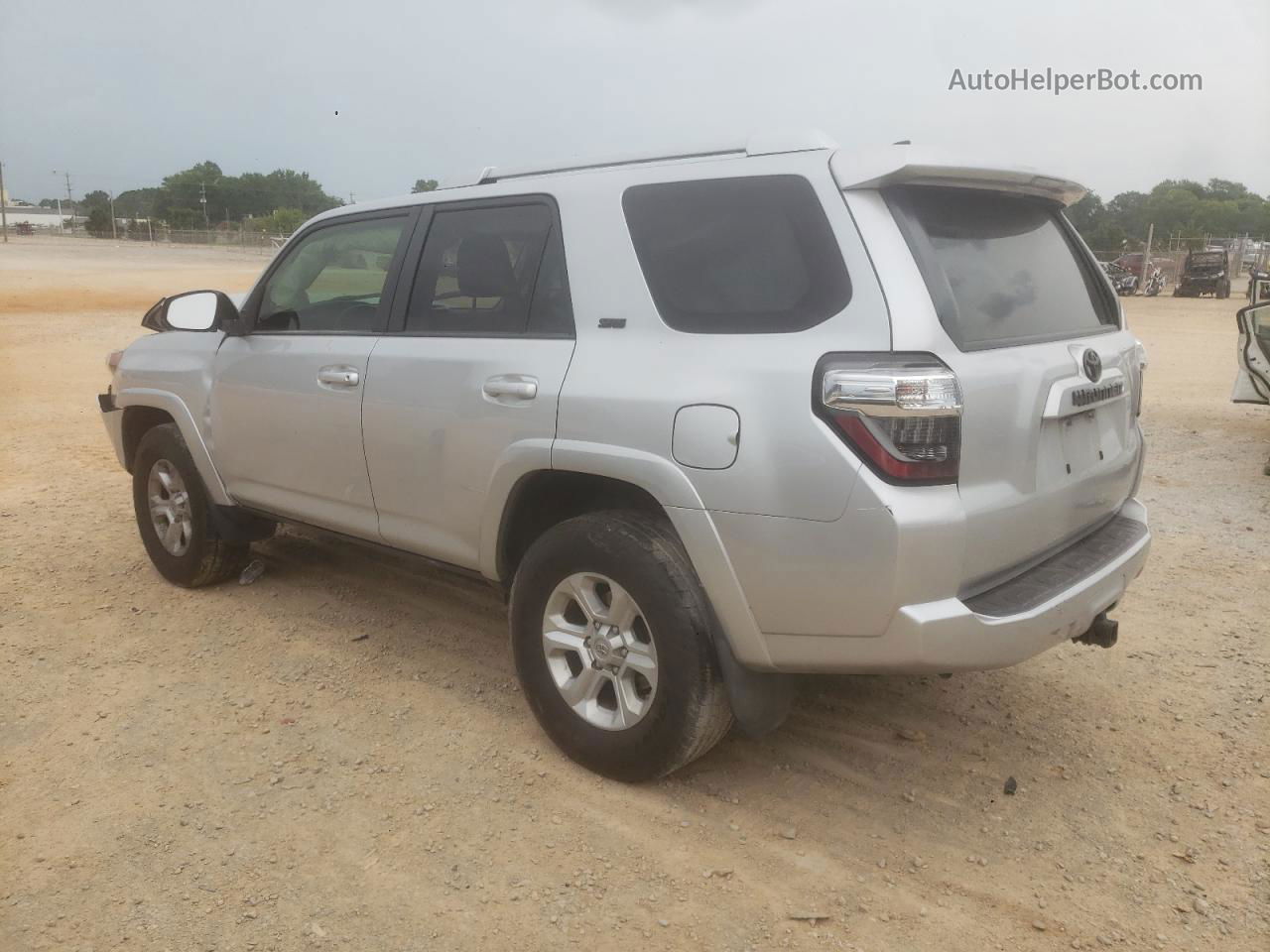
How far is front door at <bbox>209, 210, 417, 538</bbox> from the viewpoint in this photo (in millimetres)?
3986

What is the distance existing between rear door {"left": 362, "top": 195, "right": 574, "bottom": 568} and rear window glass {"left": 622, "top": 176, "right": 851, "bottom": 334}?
37 centimetres

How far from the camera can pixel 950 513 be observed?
259 centimetres

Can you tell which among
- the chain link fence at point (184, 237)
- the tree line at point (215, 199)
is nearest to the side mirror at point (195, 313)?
the chain link fence at point (184, 237)

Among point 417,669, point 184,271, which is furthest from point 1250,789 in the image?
point 184,271

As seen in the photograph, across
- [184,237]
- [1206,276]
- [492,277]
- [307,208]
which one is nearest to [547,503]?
[492,277]

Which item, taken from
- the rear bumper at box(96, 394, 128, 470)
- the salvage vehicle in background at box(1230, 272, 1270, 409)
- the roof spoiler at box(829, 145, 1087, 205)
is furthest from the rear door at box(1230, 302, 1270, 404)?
the rear bumper at box(96, 394, 128, 470)

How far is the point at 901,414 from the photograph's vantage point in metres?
A: 2.56

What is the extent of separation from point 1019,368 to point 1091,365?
1.42 ft

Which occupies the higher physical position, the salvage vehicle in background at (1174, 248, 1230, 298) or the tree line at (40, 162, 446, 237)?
the tree line at (40, 162, 446, 237)

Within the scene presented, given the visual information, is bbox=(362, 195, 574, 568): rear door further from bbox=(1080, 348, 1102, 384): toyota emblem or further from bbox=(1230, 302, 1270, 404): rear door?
bbox=(1230, 302, 1270, 404): rear door

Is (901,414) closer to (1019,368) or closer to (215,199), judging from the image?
(1019,368)

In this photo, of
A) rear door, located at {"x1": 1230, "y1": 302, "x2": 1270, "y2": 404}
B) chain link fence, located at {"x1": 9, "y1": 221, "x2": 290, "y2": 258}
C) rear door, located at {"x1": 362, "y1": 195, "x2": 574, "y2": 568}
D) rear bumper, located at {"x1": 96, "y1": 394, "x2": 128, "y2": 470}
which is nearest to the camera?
rear door, located at {"x1": 362, "y1": 195, "x2": 574, "y2": 568}

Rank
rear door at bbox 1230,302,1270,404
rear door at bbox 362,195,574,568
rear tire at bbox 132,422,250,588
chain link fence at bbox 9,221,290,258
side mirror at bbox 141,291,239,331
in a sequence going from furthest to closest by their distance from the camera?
chain link fence at bbox 9,221,290,258 → rear door at bbox 1230,302,1270,404 → rear tire at bbox 132,422,250,588 → side mirror at bbox 141,291,239,331 → rear door at bbox 362,195,574,568

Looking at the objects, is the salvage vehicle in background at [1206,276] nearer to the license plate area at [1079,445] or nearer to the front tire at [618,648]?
the license plate area at [1079,445]
